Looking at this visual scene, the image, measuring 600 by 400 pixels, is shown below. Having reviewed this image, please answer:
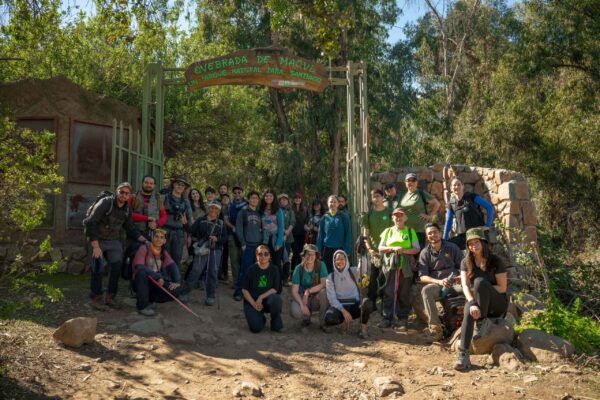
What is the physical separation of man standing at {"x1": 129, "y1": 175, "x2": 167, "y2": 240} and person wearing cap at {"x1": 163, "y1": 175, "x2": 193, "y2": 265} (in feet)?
0.57

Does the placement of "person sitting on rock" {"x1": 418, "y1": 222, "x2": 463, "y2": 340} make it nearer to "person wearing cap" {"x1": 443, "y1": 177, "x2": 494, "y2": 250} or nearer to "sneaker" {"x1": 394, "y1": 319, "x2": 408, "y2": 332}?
"sneaker" {"x1": 394, "y1": 319, "x2": 408, "y2": 332}

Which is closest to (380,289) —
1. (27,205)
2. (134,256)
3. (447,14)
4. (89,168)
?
(134,256)

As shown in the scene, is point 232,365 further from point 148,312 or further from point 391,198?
point 391,198

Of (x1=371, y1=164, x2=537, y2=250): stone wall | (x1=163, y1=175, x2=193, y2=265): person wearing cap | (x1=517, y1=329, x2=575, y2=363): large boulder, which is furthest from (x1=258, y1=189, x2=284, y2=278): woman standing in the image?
(x1=517, y1=329, x2=575, y2=363): large boulder

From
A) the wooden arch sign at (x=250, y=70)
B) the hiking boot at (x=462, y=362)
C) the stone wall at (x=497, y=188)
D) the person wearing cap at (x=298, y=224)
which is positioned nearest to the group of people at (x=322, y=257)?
the hiking boot at (x=462, y=362)

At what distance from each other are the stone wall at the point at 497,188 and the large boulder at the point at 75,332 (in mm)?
5414

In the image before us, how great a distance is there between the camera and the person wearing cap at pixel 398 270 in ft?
22.1

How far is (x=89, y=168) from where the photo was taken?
29.8ft

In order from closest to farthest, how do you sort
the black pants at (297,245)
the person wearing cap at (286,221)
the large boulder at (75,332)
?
1. the large boulder at (75,332)
2. the person wearing cap at (286,221)
3. the black pants at (297,245)

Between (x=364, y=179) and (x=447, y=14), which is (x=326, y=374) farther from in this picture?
(x=447, y=14)

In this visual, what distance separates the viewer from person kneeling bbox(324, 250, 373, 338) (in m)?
6.41

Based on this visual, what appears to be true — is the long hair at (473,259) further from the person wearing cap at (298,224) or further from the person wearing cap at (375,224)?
the person wearing cap at (298,224)

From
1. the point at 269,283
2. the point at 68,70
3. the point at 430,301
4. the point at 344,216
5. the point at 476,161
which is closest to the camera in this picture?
the point at 430,301

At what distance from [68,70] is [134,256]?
8324 millimetres
